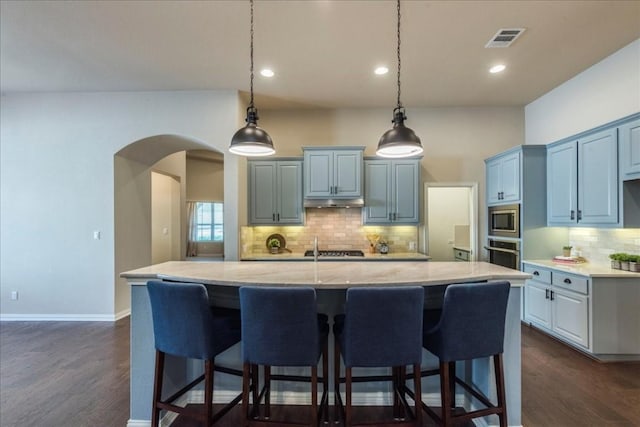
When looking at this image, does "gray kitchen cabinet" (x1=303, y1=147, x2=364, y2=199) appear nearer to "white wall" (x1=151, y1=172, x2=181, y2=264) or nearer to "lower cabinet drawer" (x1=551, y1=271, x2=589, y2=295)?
"lower cabinet drawer" (x1=551, y1=271, x2=589, y2=295)

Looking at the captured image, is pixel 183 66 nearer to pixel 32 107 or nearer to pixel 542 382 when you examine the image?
pixel 32 107

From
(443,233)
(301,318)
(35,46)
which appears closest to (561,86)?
(443,233)

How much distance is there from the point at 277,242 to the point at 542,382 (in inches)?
138

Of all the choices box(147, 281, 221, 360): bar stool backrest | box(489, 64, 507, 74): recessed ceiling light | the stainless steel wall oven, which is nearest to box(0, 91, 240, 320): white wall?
box(147, 281, 221, 360): bar stool backrest

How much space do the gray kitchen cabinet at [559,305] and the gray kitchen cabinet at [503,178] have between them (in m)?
1.00

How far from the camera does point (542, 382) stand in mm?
2703

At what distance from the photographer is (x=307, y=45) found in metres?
3.15

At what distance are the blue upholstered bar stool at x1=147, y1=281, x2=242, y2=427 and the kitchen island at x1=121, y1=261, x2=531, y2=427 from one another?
159 mm

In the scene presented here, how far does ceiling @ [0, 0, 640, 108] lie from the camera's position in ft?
8.64

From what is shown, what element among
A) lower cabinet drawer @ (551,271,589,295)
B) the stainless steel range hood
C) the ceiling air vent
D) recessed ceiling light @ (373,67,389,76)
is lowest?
lower cabinet drawer @ (551,271,589,295)

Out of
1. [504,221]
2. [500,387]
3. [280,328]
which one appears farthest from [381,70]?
[500,387]

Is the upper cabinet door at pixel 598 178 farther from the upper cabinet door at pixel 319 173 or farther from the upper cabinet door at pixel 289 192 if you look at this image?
the upper cabinet door at pixel 289 192

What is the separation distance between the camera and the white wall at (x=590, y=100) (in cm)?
323

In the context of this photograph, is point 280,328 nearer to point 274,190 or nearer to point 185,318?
point 185,318
